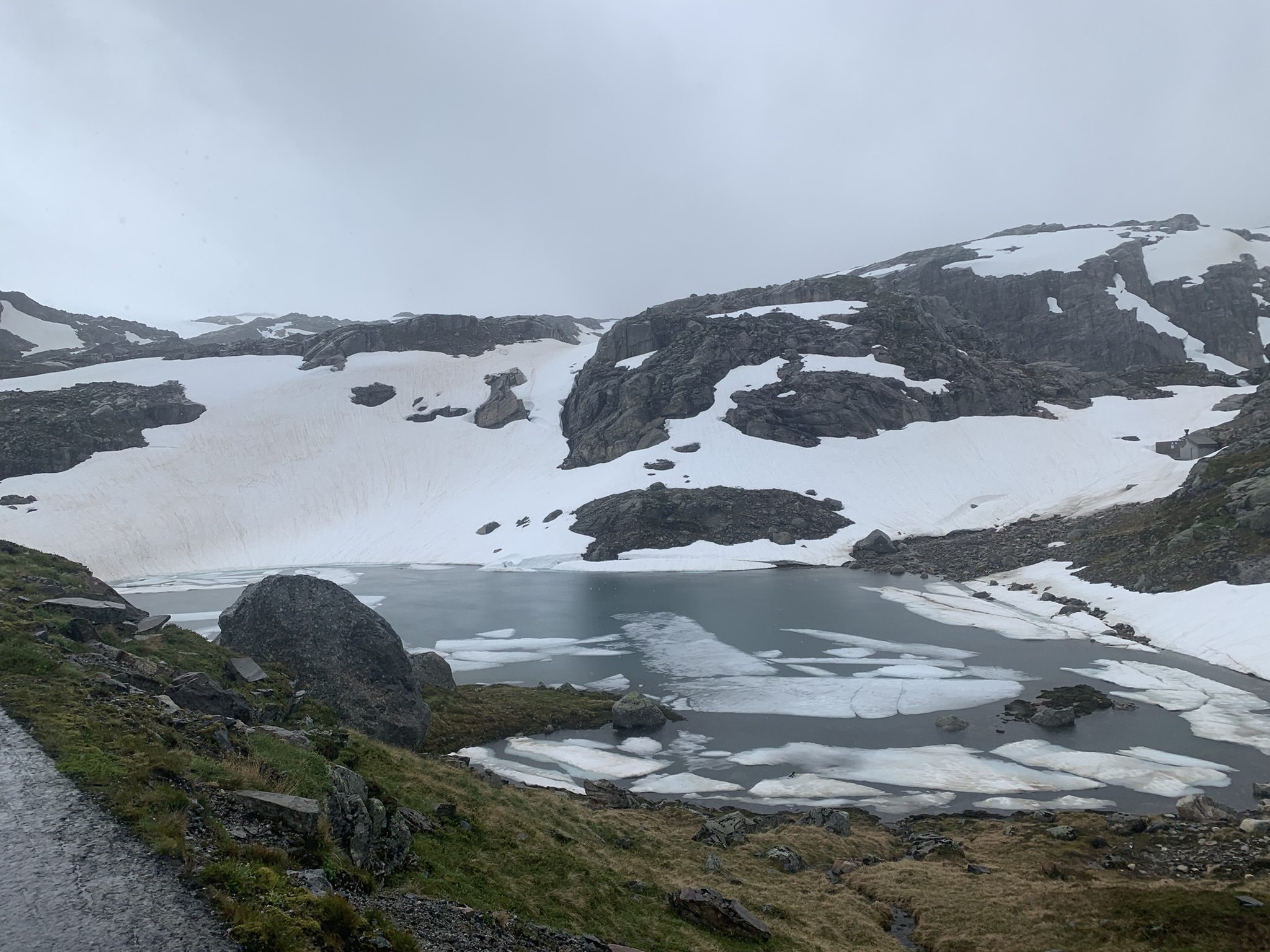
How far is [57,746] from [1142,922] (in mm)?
18708

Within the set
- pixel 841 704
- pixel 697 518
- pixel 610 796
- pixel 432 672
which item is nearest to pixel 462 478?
pixel 697 518

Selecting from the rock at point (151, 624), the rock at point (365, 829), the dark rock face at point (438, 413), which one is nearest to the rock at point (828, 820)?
the rock at point (365, 829)

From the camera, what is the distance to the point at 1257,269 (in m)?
145

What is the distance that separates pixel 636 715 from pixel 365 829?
Result: 65.7ft

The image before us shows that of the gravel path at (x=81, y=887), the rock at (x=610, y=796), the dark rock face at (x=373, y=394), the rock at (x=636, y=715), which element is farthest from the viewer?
the dark rock face at (x=373, y=394)

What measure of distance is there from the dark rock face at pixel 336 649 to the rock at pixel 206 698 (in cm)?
646

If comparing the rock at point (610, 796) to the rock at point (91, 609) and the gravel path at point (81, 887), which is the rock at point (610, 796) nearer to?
the rock at point (91, 609)

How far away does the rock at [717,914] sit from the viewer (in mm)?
12703

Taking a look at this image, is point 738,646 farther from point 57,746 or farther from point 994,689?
point 57,746

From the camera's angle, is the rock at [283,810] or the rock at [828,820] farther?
the rock at [828,820]

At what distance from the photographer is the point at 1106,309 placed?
448 ft

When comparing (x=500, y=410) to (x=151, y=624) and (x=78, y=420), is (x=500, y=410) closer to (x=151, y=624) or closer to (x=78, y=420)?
(x=78, y=420)

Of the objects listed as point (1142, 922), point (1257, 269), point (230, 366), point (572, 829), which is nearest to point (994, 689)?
point (1142, 922)

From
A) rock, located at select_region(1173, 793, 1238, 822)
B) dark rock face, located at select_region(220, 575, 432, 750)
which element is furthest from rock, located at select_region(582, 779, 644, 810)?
rock, located at select_region(1173, 793, 1238, 822)
